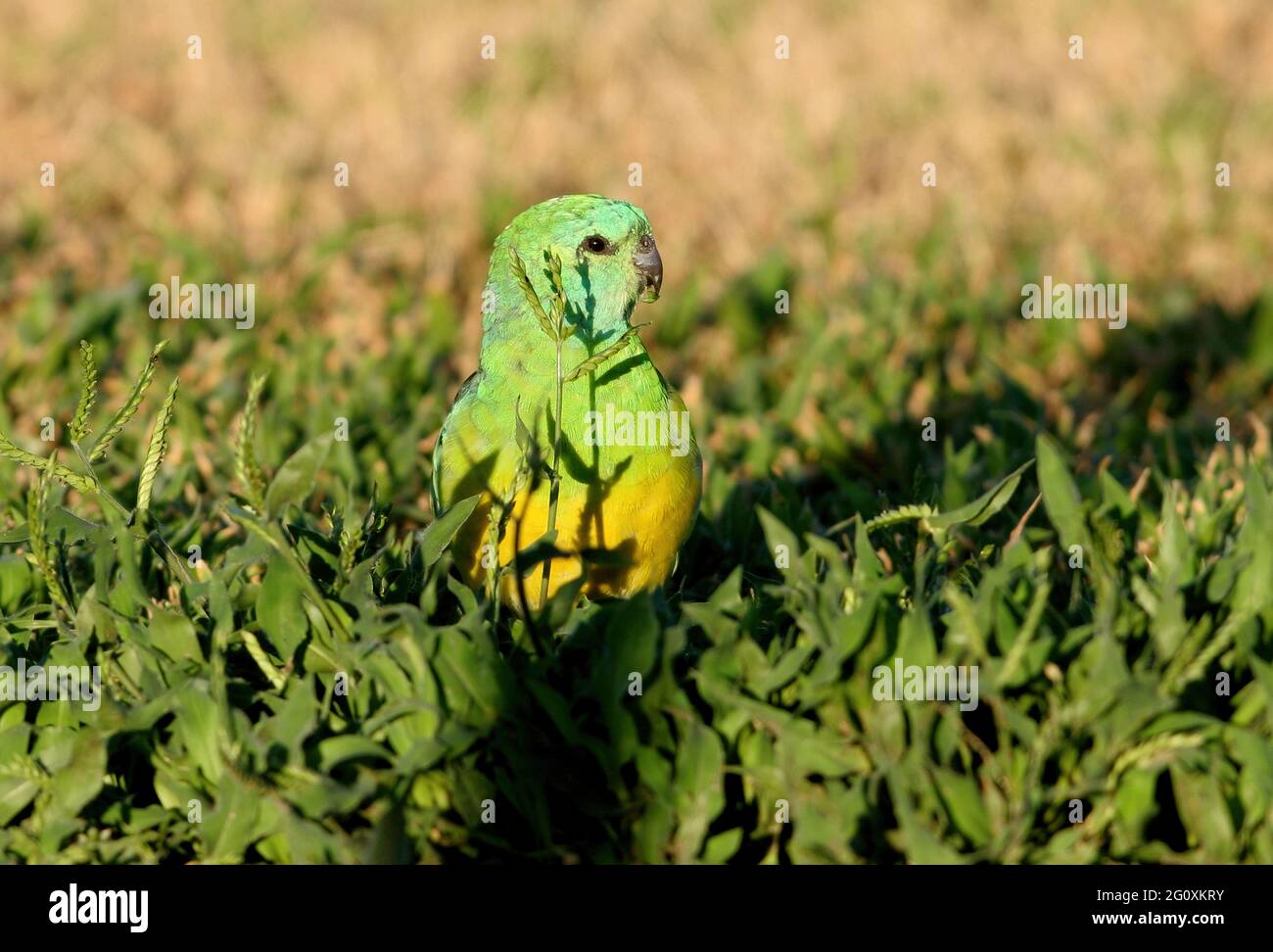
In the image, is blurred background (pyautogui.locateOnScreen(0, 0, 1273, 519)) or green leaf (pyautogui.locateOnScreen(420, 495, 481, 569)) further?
blurred background (pyautogui.locateOnScreen(0, 0, 1273, 519))

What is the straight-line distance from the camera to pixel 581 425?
10.4 feet

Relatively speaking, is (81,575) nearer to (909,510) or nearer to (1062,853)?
(909,510)

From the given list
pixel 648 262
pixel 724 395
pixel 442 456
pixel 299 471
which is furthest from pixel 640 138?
pixel 299 471

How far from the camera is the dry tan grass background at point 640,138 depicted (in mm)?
6418

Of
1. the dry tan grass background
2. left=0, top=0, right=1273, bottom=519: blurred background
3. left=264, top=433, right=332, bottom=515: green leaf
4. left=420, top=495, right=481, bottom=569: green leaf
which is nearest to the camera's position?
left=264, top=433, right=332, bottom=515: green leaf

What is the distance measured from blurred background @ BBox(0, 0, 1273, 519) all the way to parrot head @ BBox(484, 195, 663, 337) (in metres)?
1.07

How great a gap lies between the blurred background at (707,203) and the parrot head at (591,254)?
3.52 ft

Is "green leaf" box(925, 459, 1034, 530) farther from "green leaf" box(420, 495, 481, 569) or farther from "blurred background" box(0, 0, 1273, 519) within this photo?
"blurred background" box(0, 0, 1273, 519)

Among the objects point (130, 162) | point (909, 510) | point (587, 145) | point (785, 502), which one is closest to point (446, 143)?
Result: point (587, 145)

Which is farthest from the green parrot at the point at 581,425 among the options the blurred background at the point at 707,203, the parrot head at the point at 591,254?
the blurred background at the point at 707,203

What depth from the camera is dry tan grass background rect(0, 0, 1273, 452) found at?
6418mm

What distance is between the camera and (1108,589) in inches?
103

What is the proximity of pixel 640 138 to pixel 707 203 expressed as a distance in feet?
2.60

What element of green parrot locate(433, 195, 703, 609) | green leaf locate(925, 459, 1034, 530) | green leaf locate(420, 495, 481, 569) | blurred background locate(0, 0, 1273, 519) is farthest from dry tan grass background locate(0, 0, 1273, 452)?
green leaf locate(925, 459, 1034, 530)
